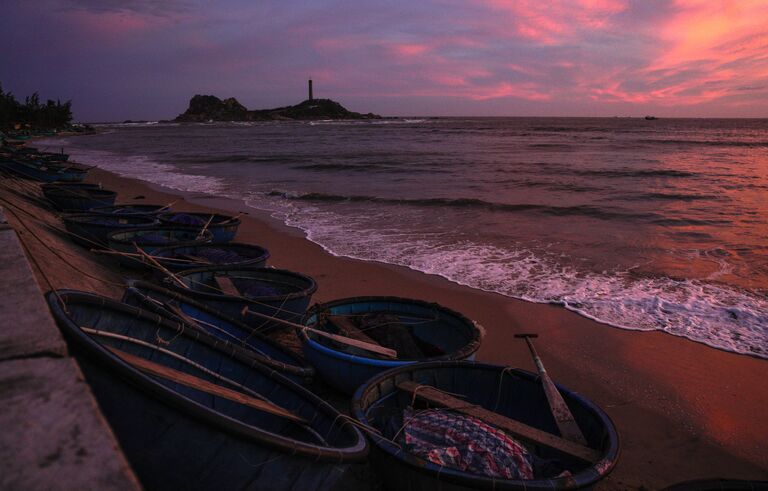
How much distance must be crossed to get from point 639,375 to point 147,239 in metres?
7.11

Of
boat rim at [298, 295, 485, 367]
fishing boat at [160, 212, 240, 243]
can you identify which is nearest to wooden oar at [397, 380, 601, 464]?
boat rim at [298, 295, 485, 367]

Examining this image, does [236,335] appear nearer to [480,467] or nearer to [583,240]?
[480,467]

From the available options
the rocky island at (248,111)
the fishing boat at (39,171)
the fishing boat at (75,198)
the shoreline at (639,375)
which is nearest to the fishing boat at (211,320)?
the shoreline at (639,375)

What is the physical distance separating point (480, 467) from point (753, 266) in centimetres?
863

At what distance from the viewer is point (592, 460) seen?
288cm

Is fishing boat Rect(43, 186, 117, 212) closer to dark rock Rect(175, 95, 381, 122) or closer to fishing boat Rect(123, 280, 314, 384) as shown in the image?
fishing boat Rect(123, 280, 314, 384)

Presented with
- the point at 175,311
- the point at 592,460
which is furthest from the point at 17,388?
the point at 175,311

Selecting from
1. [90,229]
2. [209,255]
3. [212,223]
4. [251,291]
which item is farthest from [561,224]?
[90,229]

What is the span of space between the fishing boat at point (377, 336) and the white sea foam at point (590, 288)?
8.98 ft

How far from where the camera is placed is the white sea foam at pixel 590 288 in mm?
6297

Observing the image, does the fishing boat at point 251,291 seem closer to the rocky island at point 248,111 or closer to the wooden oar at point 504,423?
the wooden oar at point 504,423

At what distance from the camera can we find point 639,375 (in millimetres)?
5156

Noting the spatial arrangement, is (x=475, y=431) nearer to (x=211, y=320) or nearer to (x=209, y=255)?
(x=211, y=320)

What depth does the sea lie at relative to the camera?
7211 mm
